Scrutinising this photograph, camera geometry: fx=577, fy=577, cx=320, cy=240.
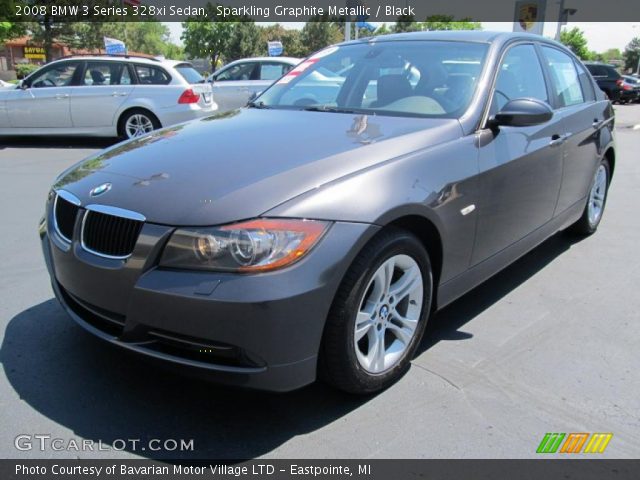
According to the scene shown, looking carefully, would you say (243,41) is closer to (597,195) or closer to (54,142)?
(54,142)

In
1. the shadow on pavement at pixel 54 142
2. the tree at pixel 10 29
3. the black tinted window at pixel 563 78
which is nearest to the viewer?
the black tinted window at pixel 563 78

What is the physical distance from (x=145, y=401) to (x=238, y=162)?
3.82 ft

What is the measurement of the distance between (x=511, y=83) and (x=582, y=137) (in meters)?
1.07

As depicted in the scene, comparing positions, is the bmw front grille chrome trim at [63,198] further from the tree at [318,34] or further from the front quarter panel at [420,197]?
the tree at [318,34]

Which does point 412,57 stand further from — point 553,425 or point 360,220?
point 553,425

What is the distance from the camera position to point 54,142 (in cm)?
1123

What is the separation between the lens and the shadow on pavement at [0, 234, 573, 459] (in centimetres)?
240

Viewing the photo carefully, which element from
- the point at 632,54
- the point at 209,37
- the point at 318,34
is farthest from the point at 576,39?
the point at 209,37

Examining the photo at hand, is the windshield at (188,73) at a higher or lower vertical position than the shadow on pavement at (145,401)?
higher

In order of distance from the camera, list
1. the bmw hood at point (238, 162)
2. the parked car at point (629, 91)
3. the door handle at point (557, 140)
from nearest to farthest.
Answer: the bmw hood at point (238, 162)
the door handle at point (557, 140)
the parked car at point (629, 91)

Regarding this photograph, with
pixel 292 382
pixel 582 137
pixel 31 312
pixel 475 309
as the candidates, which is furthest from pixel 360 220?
pixel 582 137

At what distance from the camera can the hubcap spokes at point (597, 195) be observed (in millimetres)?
5023

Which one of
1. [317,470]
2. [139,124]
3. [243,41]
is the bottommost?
[317,470]

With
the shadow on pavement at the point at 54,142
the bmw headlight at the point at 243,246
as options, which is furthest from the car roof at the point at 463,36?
the shadow on pavement at the point at 54,142
